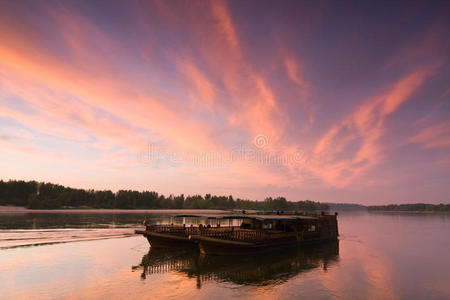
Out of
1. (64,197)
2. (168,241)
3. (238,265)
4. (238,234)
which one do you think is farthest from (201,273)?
(64,197)

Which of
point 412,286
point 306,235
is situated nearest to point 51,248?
point 306,235

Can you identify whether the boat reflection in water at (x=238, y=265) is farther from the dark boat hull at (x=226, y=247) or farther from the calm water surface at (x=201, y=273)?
the dark boat hull at (x=226, y=247)

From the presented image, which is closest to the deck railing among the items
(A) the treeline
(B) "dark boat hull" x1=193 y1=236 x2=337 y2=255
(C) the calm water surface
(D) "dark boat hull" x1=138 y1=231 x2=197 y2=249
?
(B) "dark boat hull" x1=193 y1=236 x2=337 y2=255

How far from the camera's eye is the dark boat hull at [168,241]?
32.0m

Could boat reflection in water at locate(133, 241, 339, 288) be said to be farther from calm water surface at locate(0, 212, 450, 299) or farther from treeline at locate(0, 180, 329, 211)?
treeline at locate(0, 180, 329, 211)

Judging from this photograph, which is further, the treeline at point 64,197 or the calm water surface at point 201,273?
the treeline at point 64,197

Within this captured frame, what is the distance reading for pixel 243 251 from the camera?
1104 inches

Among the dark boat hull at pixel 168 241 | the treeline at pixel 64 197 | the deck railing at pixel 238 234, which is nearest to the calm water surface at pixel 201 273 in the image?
the dark boat hull at pixel 168 241

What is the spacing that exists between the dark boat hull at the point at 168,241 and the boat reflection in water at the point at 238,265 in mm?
967

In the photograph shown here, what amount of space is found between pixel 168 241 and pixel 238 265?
10.9 m

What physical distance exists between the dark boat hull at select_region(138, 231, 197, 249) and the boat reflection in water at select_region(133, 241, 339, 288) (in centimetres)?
97

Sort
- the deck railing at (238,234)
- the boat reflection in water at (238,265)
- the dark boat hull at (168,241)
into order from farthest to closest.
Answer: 1. the dark boat hull at (168,241)
2. the deck railing at (238,234)
3. the boat reflection in water at (238,265)

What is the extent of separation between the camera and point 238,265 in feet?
81.8

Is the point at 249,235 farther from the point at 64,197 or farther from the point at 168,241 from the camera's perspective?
the point at 64,197
